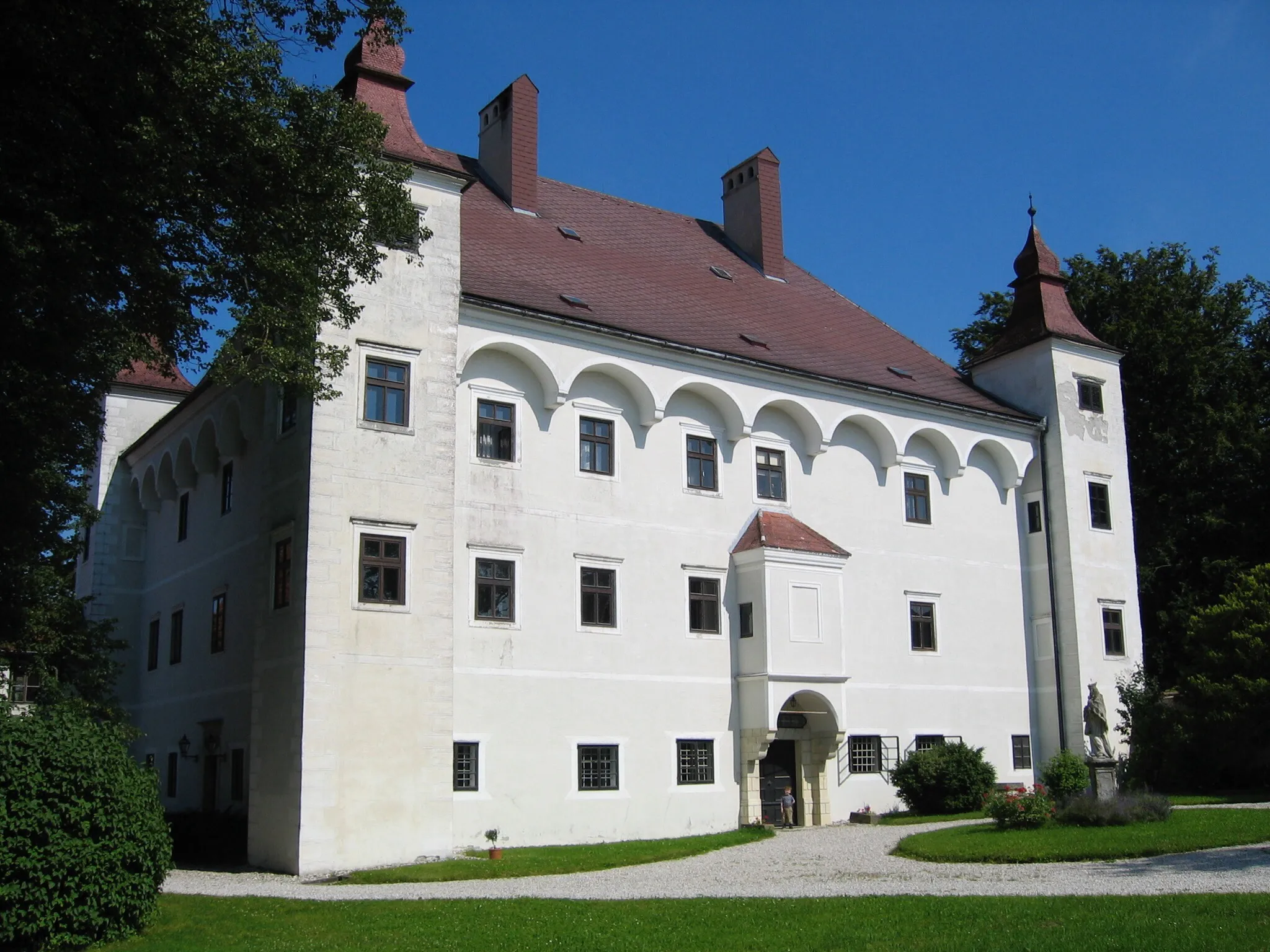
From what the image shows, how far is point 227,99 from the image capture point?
13711mm

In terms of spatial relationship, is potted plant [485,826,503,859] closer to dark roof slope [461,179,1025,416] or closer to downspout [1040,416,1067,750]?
dark roof slope [461,179,1025,416]

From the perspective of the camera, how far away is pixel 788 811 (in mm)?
24531

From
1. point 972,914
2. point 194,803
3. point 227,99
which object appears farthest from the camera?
point 194,803

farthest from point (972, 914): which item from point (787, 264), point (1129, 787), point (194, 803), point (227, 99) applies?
point (787, 264)

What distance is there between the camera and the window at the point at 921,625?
89.4 ft

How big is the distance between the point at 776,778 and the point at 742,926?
14.0m

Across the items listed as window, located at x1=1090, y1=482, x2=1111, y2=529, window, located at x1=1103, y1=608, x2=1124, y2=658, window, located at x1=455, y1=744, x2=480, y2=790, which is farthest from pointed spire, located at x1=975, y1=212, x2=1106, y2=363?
window, located at x1=455, y1=744, x2=480, y2=790

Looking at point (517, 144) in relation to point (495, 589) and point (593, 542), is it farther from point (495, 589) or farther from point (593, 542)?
point (495, 589)

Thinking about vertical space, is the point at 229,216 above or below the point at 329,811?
above

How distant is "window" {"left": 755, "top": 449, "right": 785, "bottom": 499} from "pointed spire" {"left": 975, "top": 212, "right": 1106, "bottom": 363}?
8.58 meters

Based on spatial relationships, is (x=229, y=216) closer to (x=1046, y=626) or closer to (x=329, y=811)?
(x=329, y=811)

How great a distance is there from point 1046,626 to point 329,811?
58.4 ft

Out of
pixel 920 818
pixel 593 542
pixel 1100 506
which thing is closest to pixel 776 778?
pixel 920 818

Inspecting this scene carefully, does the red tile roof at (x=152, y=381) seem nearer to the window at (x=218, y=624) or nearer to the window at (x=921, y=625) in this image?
the window at (x=218, y=624)
